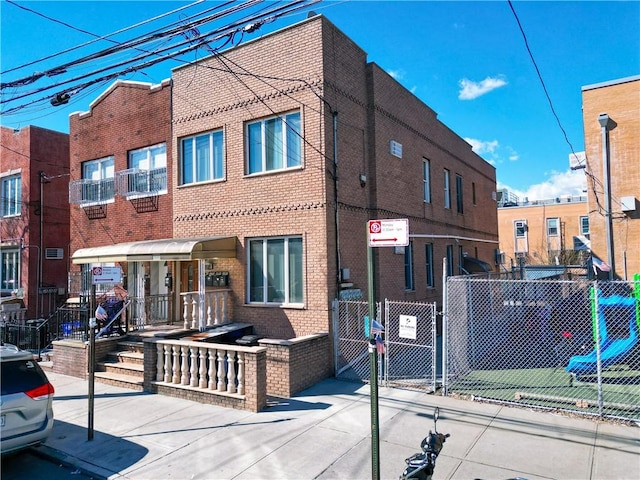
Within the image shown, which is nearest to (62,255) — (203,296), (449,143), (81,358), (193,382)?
(81,358)

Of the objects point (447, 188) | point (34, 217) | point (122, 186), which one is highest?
point (447, 188)

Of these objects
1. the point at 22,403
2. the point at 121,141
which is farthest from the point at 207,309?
the point at 121,141

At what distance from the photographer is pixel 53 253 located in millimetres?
17984

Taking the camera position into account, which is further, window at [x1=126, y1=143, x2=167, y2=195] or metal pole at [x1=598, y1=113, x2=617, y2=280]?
metal pole at [x1=598, y1=113, x2=617, y2=280]

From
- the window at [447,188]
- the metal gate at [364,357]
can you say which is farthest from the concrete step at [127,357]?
the window at [447,188]

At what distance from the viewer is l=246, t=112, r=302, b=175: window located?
10.3 m

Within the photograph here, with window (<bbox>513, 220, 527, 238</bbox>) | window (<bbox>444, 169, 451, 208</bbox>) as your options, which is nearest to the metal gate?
window (<bbox>444, 169, 451, 208</bbox>)

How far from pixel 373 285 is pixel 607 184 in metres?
12.8

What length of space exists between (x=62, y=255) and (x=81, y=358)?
Answer: 386 inches

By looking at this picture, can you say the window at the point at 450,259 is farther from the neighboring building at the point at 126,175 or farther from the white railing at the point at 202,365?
the white railing at the point at 202,365

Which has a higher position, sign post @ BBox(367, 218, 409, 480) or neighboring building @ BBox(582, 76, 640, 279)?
neighboring building @ BBox(582, 76, 640, 279)

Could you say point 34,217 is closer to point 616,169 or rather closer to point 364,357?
point 364,357

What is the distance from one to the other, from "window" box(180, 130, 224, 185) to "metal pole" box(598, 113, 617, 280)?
11.4m

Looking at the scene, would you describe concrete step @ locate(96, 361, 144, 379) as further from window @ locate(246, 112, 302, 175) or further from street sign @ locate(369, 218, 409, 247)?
street sign @ locate(369, 218, 409, 247)
